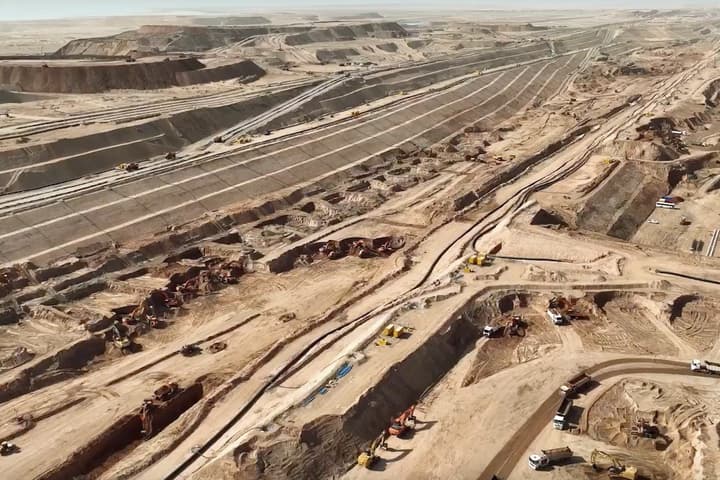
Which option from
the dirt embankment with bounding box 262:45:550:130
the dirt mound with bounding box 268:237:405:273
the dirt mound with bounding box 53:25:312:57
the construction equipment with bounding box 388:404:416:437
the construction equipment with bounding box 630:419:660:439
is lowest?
the construction equipment with bounding box 630:419:660:439

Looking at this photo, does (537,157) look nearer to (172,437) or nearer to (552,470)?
(552,470)

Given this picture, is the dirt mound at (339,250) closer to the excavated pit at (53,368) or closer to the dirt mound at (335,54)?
the excavated pit at (53,368)

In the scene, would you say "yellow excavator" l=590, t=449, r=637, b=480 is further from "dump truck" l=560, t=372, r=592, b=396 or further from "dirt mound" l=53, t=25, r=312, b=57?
"dirt mound" l=53, t=25, r=312, b=57

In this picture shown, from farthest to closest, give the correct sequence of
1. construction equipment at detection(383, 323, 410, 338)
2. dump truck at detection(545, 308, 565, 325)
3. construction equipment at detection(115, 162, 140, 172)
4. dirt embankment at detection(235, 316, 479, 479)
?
construction equipment at detection(115, 162, 140, 172) < dump truck at detection(545, 308, 565, 325) < construction equipment at detection(383, 323, 410, 338) < dirt embankment at detection(235, 316, 479, 479)

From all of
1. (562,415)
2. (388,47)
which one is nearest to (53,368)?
(562,415)

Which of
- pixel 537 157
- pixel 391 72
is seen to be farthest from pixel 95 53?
pixel 537 157

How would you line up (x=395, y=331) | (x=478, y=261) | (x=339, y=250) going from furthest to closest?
1. (x=339, y=250)
2. (x=478, y=261)
3. (x=395, y=331)

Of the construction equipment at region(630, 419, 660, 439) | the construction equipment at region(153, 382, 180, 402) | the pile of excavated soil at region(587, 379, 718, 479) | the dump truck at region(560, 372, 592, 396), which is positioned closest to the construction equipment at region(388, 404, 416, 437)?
the dump truck at region(560, 372, 592, 396)

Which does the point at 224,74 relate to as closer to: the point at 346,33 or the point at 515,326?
the point at 346,33
